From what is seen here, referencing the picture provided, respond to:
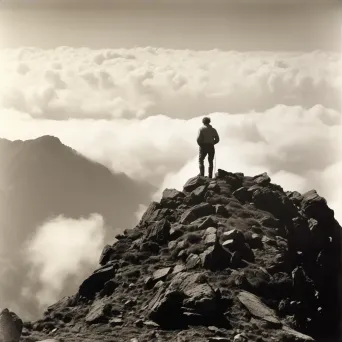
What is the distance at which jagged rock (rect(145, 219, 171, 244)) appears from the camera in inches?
770

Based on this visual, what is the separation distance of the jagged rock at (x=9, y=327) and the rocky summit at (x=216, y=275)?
0.37 meters

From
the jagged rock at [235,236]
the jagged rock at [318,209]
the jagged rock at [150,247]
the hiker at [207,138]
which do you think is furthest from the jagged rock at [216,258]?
the jagged rock at [318,209]

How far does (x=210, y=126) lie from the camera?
23672 millimetres

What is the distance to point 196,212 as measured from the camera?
20969 mm

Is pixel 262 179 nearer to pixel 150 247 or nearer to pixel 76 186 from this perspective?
pixel 150 247

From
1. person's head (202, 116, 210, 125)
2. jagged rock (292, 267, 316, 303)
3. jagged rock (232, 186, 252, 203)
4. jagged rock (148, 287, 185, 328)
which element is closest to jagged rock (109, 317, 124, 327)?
jagged rock (148, 287, 185, 328)

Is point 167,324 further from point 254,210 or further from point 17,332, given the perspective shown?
point 254,210

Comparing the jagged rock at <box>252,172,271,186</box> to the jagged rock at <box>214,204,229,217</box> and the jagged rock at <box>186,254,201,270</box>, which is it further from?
the jagged rock at <box>186,254,201,270</box>

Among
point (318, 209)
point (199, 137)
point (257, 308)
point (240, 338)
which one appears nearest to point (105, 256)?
point (257, 308)

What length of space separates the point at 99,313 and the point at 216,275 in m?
4.23

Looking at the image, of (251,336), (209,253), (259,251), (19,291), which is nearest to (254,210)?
(259,251)

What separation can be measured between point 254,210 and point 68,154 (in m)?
132

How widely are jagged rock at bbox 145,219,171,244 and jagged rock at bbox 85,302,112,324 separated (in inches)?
167

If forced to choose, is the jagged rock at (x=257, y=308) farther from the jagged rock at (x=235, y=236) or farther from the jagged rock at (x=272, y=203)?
the jagged rock at (x=272, y=203)
